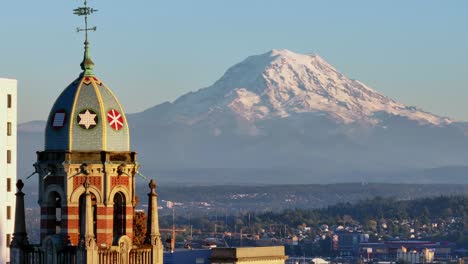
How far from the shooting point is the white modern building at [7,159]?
437 feet

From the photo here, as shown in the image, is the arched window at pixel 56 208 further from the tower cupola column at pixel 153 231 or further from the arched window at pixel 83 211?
the tower cupola column at pixel 153 231

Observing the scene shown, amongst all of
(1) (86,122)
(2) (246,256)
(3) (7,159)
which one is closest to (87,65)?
(1) (86,122)

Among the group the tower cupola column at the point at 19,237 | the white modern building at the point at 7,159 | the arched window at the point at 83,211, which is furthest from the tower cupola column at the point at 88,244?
the white modern building at the point at 7,159

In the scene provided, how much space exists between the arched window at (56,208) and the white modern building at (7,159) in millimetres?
75915

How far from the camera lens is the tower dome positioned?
5534 cm

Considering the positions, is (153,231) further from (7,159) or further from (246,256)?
(246,256)

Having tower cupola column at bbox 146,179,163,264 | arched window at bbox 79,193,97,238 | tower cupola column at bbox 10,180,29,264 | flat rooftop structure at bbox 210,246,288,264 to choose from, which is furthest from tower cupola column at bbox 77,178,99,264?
flat rooftop structure at bbox 210,246,288,264

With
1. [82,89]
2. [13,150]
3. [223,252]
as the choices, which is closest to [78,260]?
[82,89]

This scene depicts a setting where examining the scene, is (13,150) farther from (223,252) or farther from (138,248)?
(138,248)

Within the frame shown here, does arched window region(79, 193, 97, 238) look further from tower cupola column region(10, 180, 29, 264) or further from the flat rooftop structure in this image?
the flat rooftop structure

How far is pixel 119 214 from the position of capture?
184 feet

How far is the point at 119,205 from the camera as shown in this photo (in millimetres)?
56250

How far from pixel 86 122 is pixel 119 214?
2.74 meters

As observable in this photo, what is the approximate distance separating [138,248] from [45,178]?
3177mm
